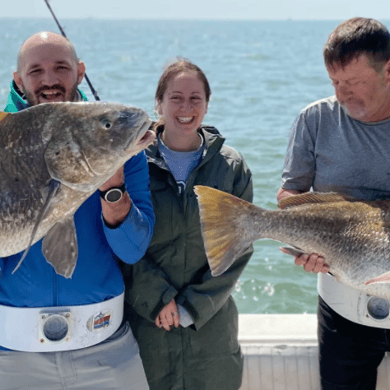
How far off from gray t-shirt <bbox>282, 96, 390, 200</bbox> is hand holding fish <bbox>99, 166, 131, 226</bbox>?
3.38 ft

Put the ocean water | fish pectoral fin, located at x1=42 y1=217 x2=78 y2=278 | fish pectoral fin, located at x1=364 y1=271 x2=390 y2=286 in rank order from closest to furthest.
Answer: fish pectoral fin, located at x1=42 y1=217 x2=78 y2=278 → fish pectoral fin, located at x1=364 y1=271 x2=390 y2=286 → the ocean water

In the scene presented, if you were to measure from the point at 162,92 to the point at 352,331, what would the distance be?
5.08 feet

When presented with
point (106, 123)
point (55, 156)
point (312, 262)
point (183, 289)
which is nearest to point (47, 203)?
point (55, 156)

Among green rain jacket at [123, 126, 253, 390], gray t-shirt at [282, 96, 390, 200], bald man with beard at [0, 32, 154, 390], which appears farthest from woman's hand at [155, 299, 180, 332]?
gray t-shirt at [282, 96, 390, 200]

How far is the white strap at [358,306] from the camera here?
307 cm

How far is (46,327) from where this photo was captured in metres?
2.63

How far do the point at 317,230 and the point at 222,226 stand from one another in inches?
18.2

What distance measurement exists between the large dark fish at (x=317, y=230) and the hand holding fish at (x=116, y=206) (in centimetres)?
46

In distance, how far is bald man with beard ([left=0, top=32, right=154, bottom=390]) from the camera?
104 inches

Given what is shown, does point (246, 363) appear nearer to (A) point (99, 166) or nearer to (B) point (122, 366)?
(B) point (122, 366)

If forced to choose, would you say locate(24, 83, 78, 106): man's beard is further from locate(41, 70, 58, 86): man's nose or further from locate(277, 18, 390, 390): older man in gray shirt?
locate(277, 18, 390, 390): older man in gray shirt

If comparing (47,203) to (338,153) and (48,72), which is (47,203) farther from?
(338,153)

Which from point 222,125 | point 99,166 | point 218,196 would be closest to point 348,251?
point 218,196

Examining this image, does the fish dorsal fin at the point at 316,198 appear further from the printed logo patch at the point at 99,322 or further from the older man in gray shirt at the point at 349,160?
the printed logo patch at the point at 99,322
